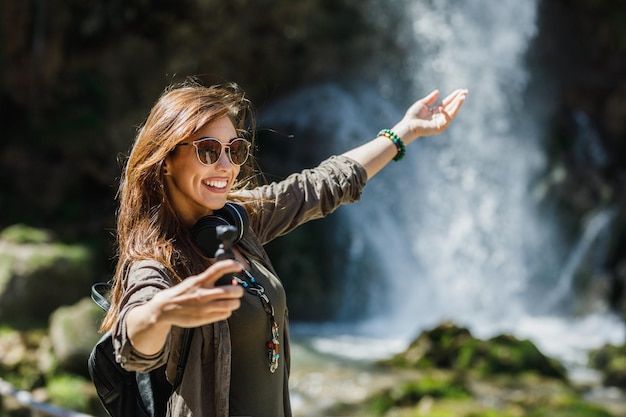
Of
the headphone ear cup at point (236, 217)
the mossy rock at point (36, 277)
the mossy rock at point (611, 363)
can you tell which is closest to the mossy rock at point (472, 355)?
the mossy rock at point (611, 363)

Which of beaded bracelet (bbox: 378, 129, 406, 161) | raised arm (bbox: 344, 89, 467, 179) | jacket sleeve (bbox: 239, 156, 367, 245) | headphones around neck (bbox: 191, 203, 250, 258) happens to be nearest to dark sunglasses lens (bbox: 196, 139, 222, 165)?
headphones around neck (bbox: 191, 203, 250, 258)

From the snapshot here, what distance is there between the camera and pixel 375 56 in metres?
15.8

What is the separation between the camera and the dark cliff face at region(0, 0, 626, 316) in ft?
38.9

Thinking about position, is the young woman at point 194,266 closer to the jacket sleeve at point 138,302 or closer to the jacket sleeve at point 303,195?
the jacket sleeve at point 138,302

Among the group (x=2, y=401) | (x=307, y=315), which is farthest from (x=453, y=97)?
(x=307, y=315)

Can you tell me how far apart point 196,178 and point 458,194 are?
43.2ft

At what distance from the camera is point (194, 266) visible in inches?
63.5

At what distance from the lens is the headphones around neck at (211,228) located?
1.61m

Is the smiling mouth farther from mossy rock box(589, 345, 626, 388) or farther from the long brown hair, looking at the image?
mossy rock box(589, 345, 626, 388)

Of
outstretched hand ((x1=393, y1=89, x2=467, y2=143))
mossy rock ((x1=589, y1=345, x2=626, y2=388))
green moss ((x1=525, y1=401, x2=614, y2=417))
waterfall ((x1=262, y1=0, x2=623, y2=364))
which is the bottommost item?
outstretched hand ((x1=393, y1=89, x2=467, y2=143))

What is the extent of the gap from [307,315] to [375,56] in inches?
245

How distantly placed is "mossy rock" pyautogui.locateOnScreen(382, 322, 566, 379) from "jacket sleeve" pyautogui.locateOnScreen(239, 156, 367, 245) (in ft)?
22.0

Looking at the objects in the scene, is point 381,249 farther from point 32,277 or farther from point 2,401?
point 2,401

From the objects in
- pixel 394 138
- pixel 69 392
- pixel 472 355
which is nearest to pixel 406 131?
pixel 394 138
